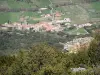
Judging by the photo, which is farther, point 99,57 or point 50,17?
point 50,17

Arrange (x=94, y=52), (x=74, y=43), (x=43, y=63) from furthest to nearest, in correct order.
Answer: (x=74, y=43), (x=94, y=52), (x=43, y=63)

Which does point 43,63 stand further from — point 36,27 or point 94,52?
point 36,27

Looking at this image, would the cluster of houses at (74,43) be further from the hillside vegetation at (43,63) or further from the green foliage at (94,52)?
the hillside vegetation at (43,63)

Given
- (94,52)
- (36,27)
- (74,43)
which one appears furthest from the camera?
(36,27)

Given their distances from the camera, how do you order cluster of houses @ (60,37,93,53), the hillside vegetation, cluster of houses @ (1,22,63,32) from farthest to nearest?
cluster of houses @ (1,22,63,32) → cluster of houses @ (60,37,93,53) → the hillside vegetation

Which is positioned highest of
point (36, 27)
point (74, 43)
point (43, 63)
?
point (43, 63)

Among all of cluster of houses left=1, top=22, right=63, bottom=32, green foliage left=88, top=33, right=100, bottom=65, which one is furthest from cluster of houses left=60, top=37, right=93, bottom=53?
green foliage left=88, top=33, right=100, bottom=65

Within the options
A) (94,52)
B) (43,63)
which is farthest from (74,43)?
(43,63)

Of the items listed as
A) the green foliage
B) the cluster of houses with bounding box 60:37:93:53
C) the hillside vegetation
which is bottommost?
the cluster of houses with bounding box 60:37:93:53

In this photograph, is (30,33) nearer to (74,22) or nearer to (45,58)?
(74,22)

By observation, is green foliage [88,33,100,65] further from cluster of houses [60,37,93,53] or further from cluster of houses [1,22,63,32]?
cluster of houses [1,22,63,32]

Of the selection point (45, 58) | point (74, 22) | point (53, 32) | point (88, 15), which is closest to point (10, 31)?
point (53, 32)
